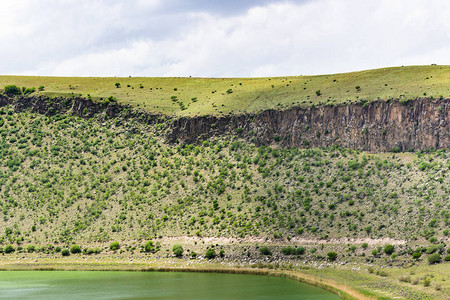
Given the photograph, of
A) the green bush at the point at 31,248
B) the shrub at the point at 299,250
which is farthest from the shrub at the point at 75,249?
the shrub at the point at 299,250

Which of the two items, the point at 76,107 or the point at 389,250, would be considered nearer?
the point at 389,250

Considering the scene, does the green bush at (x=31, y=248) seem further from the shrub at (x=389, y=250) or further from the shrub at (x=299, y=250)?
the shrub at (x=389, y=250)

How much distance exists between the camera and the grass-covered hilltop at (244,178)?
283 ft

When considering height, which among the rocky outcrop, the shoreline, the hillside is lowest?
the shoreline

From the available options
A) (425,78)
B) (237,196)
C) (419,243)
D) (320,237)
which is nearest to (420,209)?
(419,243)

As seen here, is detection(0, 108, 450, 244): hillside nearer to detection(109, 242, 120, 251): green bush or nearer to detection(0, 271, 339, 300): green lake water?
detection(109, 242, 120, 251): green bush

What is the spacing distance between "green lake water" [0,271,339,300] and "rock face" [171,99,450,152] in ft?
137

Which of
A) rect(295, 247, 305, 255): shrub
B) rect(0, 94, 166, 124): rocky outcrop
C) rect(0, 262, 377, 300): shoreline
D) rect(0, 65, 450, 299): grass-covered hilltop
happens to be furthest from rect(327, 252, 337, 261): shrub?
rect(0, 94, 166, 124): rocky outcrop

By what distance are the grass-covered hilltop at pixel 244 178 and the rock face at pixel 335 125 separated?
A: 230 mm

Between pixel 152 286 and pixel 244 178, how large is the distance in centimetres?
4354

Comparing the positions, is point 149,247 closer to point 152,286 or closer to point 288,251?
point 288,251

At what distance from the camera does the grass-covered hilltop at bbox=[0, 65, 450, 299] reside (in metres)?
86.3

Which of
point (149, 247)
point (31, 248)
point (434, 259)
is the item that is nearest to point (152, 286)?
point (149, 247)

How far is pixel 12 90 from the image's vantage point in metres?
151
